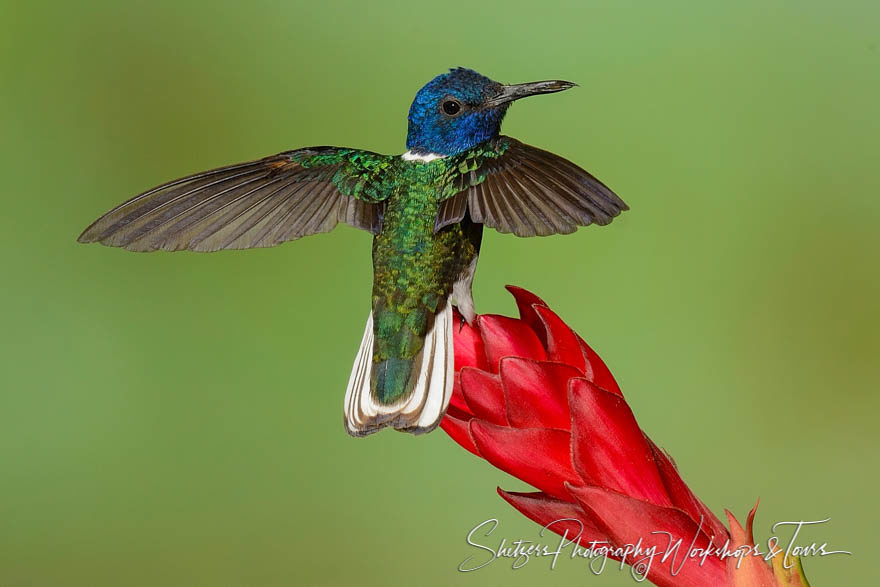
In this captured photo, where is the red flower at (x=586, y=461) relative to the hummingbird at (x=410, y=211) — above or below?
below

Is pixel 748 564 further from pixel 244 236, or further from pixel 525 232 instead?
pixel 244 236

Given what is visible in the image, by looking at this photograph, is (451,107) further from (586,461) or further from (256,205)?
(586,461)

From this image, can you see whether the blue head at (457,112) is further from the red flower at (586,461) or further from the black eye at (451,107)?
the red flower at (586,461)

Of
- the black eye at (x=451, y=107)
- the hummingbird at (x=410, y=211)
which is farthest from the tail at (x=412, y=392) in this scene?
the black eye at (x=451, y=107)

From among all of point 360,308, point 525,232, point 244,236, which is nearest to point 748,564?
point 525,232

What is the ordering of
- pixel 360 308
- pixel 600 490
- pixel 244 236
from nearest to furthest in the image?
pixel 600 490 → pixel 244 236 → pixel 360 308

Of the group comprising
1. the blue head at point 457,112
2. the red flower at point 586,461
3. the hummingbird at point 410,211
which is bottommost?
the red flower at point 586,461
